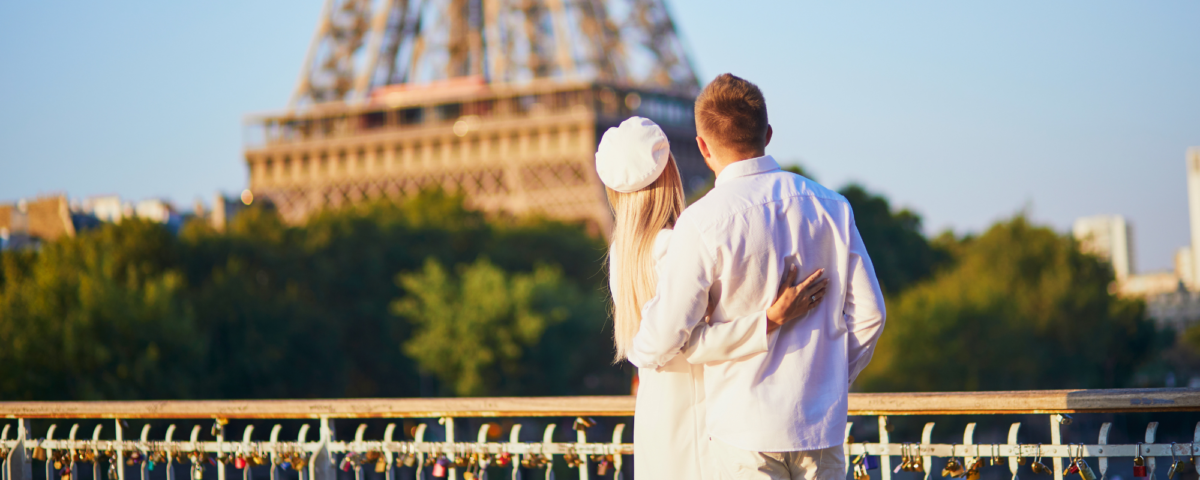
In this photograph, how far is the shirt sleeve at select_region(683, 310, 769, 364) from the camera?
2984 millimetres

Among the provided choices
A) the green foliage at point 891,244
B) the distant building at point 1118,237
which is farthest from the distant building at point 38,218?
the distant building at point 1118,237

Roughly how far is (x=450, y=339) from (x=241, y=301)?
248 inches


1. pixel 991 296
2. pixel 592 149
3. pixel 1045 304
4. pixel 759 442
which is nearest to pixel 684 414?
pixel 759 442

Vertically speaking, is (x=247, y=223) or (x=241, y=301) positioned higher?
(x=247, y=223)

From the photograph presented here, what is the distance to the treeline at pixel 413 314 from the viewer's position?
83.0 ft

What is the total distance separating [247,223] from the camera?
37719 mm

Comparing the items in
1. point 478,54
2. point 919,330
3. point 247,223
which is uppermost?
point 478,54

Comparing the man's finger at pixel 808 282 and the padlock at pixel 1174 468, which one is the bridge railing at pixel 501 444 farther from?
the man's finger at pixel 808 282

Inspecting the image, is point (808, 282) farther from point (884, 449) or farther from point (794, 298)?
point (884, 449)

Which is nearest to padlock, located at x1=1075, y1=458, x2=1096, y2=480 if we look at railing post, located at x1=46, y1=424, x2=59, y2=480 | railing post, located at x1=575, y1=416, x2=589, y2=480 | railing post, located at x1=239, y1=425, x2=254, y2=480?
railing post, located at x1=575, y1=416, x2=589, y2=480

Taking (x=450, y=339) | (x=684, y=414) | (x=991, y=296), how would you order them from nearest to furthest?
(x=684, y=414), (x=450, y=339), (x=991, y=296)

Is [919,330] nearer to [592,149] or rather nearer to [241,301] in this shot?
[592,149]

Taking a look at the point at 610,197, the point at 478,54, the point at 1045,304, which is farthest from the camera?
the point at 478,54

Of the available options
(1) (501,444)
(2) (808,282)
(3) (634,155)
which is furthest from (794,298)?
(1) (501,444)
